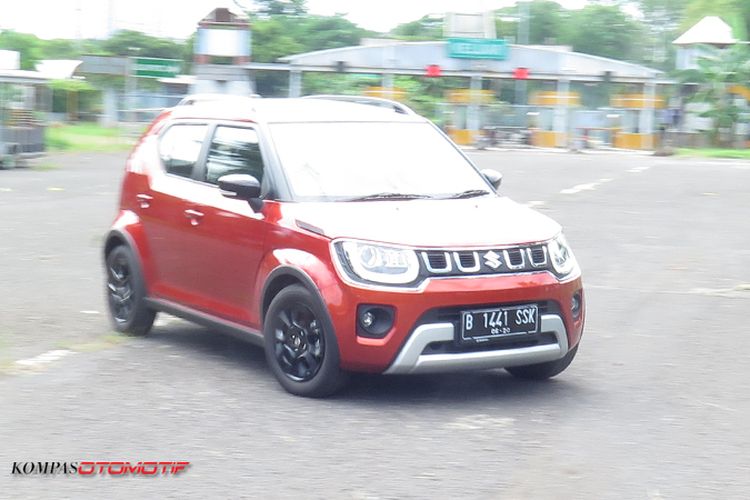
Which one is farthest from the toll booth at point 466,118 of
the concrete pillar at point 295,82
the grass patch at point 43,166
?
the grass patch at point 43,166

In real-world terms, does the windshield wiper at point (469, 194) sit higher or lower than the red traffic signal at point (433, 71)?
lower

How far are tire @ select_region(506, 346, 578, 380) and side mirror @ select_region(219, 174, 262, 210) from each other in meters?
1.76

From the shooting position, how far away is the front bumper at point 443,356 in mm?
6410

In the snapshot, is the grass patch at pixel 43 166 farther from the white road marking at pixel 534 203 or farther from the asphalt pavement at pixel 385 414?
the asphalt pavement at pixel 385 414

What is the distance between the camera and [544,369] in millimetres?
7246

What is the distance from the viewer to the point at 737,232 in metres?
16.9

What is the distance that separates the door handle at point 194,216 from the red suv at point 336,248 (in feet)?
0.05

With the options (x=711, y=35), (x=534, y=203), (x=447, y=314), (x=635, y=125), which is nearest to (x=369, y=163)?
(x=447, y=314)

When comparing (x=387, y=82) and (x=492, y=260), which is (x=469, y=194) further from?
(x=387, y=82)

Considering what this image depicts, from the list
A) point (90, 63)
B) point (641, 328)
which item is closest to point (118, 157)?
point (90, 63)

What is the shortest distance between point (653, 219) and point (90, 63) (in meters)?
32.7

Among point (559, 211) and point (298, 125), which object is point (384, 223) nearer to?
point (298, 125)

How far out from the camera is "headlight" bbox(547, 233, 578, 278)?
22.6 ft

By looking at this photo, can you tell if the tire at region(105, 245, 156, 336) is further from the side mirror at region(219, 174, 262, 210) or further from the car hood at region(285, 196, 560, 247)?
the car hood at region(285, 196, 560, 247)
